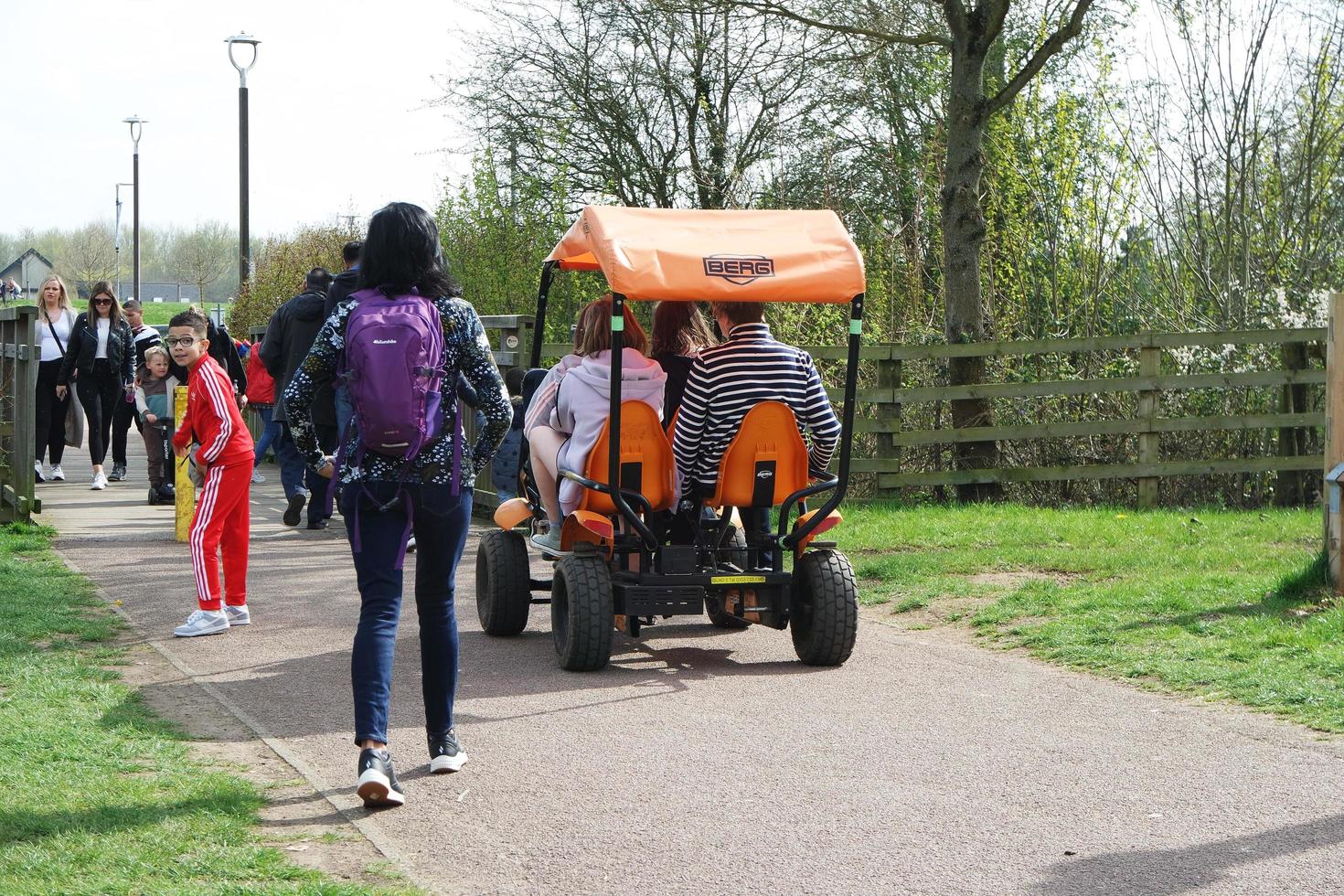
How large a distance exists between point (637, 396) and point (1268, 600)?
3.54 metres

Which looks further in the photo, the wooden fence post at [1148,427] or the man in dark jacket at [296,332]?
the wooden fence post at [1148,427]

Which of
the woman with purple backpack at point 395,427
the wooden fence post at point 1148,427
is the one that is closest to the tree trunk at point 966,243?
the wooden fence post at point 1148,427

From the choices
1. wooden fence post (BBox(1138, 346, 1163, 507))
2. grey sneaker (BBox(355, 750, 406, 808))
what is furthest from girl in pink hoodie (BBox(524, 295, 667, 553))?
wooden fence post (BBox(1138, 346, 1163, 507))

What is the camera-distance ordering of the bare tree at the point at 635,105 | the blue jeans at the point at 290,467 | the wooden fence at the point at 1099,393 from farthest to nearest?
the bare tree at the point at 635,105
the wooden fence at the point at 1099,393
the blue jeans at the point at 290,467

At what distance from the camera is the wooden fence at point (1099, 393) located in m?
13.2

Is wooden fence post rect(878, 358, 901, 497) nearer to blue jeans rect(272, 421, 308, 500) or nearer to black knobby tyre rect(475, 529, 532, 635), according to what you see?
blue jeans rect(272, 421, 308, 500)

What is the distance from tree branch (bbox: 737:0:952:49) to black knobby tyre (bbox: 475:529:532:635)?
24.2 ft

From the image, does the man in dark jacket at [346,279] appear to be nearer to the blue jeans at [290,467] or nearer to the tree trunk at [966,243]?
the blue jeans at [290,467]

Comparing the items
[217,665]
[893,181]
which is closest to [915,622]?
[217,665]

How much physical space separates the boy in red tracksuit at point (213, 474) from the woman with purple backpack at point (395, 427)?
10.1 ft

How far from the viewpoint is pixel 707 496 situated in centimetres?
745

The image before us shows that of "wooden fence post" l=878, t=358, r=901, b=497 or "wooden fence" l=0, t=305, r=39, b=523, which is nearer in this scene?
"wooden fence" l=0, t=305, r=39, b=523

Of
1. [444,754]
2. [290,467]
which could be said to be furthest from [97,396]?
[444,754]

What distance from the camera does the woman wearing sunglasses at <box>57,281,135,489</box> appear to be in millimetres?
15375
